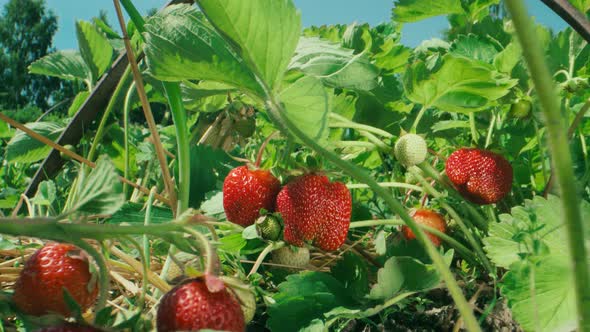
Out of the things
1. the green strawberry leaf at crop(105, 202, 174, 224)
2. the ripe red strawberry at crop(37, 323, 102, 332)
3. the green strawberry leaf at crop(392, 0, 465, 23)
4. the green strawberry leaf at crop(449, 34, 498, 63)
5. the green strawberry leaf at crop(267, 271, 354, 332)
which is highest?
the green strawberry leaf at crop(392, 0, 465, 23)

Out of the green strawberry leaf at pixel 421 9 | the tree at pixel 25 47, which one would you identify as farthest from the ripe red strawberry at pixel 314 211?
the tree at pixel 25 47

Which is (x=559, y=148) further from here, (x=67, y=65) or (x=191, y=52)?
(x=67, y=65)

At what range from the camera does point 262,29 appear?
37 cm

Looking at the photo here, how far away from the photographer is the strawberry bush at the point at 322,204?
1.02 ft

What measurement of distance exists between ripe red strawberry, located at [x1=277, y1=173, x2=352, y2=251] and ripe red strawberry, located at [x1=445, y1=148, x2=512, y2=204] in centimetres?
13

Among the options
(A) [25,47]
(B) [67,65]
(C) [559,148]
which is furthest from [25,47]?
(C) [559,148]

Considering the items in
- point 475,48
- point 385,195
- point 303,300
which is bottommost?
point 303,300

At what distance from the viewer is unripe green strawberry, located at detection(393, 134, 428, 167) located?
0.56 meters

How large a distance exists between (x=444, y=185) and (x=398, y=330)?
176 mm

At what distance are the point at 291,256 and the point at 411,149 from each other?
0.15m

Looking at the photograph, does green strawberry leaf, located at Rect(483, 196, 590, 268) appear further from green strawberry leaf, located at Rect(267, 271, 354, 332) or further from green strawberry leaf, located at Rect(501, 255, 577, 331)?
green strawberry leaf, located at Rect(267, 271, 354, 332)

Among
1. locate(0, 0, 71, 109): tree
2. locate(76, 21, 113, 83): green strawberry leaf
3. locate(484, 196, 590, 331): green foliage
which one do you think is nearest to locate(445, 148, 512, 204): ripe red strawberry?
locate(484, 196, 590, 331): green foliage

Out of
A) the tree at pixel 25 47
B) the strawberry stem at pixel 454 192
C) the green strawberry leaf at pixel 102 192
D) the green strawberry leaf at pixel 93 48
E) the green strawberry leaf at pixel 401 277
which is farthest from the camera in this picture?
the tree at pixel 25 47

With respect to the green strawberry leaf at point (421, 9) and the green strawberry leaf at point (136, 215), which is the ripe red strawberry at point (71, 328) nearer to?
the green strawberry leaf at point (136, 215)
